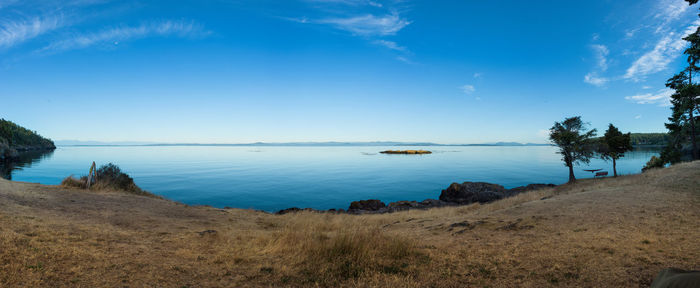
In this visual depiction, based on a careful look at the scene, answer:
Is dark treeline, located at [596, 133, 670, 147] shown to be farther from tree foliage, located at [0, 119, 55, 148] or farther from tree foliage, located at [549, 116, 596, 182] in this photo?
tree foliage, located at [0, 119, 55, 148]

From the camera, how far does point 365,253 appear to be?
23.5 feet

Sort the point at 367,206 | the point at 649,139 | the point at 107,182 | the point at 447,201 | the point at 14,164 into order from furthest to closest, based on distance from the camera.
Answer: the point at 649,139 → the point at 14,164 → the point at 447,201 → the point at 367,206 → the point at 107,182

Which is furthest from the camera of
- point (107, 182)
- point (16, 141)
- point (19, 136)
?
point (19, 136)

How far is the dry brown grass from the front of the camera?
5.68m

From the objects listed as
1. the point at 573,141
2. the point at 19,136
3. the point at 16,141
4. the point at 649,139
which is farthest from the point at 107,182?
the point at 649,139

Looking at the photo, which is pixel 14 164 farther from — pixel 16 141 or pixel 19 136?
pixel 19 136

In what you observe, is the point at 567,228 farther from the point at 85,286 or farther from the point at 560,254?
the point at 85,286

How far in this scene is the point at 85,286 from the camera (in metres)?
5.07

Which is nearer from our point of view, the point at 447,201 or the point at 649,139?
the point at 447,201

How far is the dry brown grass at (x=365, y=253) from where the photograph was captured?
5676 millimetres

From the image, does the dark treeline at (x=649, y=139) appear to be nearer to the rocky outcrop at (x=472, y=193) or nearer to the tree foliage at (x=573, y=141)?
the tree foliage at (x=573, y=141)

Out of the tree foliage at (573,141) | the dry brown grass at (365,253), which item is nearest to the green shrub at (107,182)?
the dry brown grass at (365,253)

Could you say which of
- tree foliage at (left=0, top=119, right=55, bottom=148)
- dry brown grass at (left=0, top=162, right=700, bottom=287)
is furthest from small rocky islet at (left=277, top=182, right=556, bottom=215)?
tree foliage at (left=0, top=119, right=55, bottom=148)

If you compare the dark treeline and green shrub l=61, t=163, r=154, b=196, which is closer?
green shrub l=61, t=163, r=154, b=196
